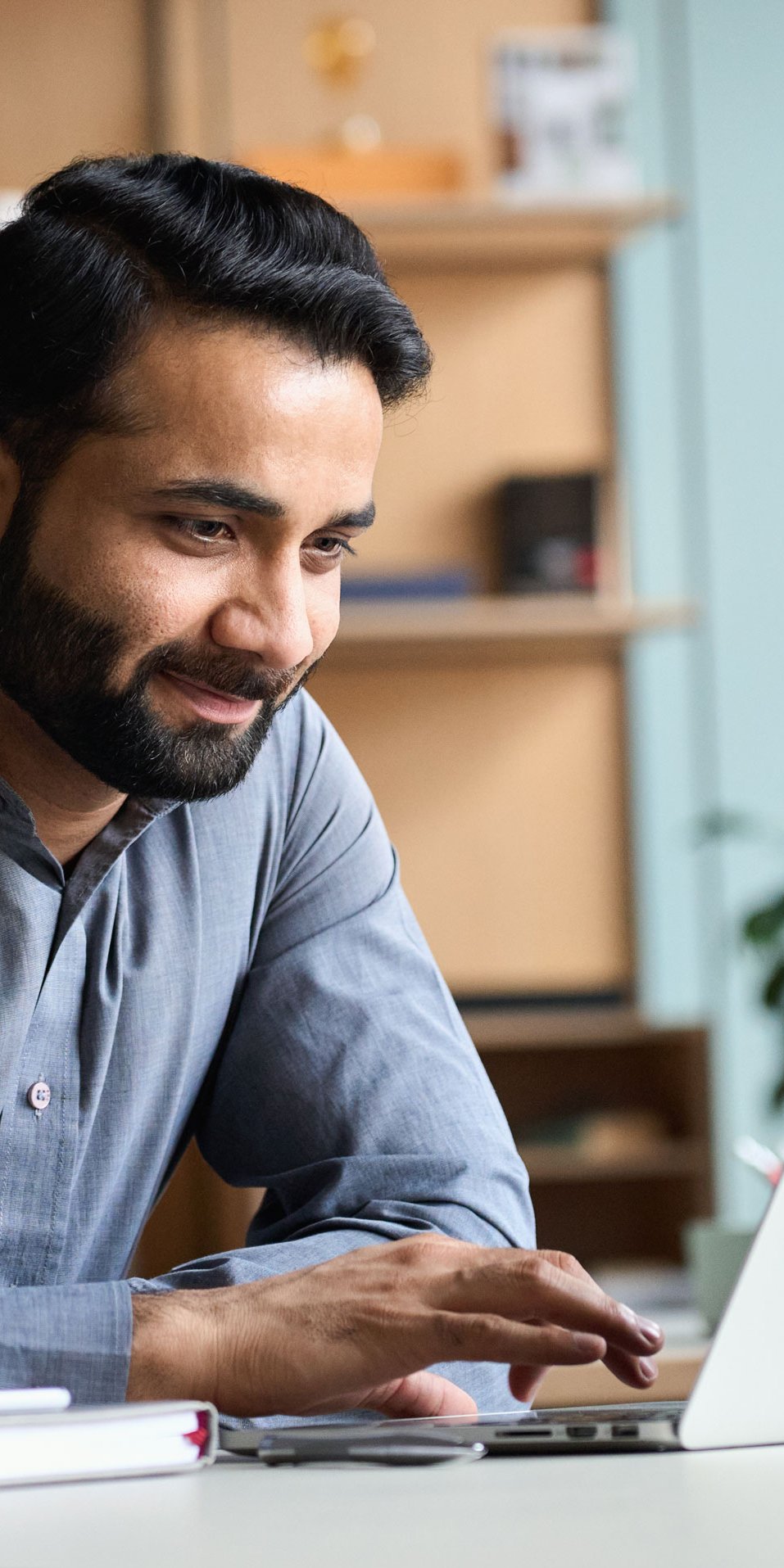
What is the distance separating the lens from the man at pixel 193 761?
104 cm

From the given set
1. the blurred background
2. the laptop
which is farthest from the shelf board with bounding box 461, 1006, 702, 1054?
the laptop

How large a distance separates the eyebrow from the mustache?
0.09 metres

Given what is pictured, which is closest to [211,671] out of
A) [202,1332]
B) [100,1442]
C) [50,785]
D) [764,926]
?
[50,785]

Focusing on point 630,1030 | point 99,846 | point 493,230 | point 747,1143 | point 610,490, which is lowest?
point 630,1030

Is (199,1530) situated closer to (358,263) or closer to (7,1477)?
(7,1477)

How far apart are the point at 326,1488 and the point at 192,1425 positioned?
7cm

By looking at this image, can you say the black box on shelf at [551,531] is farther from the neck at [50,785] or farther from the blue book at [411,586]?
the neck at [50,785]

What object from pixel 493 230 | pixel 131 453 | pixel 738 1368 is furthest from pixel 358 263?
pixel 493 230

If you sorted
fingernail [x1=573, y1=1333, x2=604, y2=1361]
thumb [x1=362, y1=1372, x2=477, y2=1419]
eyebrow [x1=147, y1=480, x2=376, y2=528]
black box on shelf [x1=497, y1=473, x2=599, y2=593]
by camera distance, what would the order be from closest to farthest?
fingernail [x1=573, y1=1333, x2=604, y2=1361]
thumb [x1=362, y1=1372, x2=477, y2=1419]
eyebrow [x1=147, y1=480, x2=376, y2=528]
black box on shelf [x1=497, y1=473, x2=599, y2=593]

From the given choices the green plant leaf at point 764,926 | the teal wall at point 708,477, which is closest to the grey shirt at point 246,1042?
the green plant leaf at point 764,926

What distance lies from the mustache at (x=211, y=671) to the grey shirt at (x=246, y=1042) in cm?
12

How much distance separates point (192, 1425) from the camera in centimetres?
69

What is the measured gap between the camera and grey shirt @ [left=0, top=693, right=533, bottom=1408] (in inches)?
43.2

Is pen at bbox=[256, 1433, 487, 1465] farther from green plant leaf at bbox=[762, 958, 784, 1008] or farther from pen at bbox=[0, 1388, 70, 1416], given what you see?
green plant leaf at bbox=[762, 958, 784, 1008]
